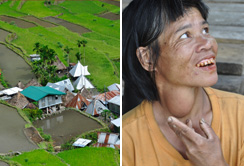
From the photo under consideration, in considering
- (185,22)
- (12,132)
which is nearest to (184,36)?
(185,22)

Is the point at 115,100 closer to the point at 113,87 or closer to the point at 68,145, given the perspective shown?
the point at 113,87

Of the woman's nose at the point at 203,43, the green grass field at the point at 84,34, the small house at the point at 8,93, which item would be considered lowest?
the small house at the point at 8,93

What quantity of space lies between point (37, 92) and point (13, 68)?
1319 millimetres

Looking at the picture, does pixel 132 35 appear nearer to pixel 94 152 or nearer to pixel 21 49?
pixel 94 152

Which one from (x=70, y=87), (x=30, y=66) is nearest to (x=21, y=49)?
(x=30, y=66)

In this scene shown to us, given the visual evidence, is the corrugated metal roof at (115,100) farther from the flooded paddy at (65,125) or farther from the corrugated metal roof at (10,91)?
the corrugated metal roof at (10,91)

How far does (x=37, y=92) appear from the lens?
6652mm

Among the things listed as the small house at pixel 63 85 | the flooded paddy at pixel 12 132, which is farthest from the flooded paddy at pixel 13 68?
the flooded paddy at pixel 12 132

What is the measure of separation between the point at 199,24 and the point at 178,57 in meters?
0.06

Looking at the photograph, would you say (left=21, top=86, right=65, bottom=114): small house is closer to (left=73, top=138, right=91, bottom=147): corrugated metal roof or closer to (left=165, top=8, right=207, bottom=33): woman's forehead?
(left=73, top=138, right=91, bottom=147): corrugated metal roof

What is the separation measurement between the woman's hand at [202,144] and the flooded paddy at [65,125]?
5003 mm

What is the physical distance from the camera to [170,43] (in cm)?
62

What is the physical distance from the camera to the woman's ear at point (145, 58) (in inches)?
25.2

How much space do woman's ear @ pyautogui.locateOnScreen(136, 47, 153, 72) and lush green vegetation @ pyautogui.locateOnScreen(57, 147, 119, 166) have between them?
14.8 feet
